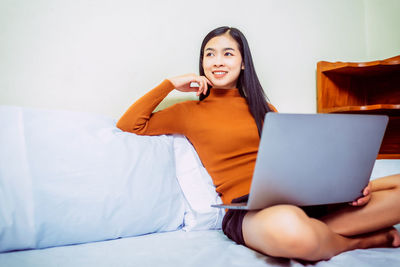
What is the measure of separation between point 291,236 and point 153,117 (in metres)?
0.65

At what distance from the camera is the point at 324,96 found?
168 centimetres

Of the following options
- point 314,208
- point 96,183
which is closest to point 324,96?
point 314,208

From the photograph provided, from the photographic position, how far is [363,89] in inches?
72.7

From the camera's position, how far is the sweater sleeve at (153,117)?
107 cm

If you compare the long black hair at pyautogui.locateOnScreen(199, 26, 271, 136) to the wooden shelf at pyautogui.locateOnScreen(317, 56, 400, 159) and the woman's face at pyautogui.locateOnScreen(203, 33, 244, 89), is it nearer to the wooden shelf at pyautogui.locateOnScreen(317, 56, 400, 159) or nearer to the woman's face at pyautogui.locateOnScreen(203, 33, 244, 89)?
the woman's face at pyautogui.locateOnScreen(203, 33, 244, 89)

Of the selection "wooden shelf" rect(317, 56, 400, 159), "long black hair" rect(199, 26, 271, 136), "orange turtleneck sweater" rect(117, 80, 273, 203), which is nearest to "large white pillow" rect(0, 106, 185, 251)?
"orange turtleneck sweater" rect(117, 80, 273, 203)

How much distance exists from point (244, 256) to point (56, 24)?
3.22 feet

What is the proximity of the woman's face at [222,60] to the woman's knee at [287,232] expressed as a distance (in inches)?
25.3

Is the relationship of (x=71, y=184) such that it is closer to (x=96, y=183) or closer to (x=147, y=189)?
(x=96, y=183)

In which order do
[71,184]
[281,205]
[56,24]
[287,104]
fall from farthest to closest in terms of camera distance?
[287,104]
[56,24]
[71,184]
[281,205]

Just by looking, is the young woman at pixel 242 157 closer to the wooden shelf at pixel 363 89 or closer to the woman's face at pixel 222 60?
the woman's face at pixel 222 60

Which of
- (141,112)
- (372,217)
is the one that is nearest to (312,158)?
(372,217)

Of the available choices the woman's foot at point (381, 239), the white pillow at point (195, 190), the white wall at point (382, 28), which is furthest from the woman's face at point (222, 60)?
the white wall at point (382, 28)

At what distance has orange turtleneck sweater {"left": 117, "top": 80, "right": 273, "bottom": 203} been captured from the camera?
1062mm
